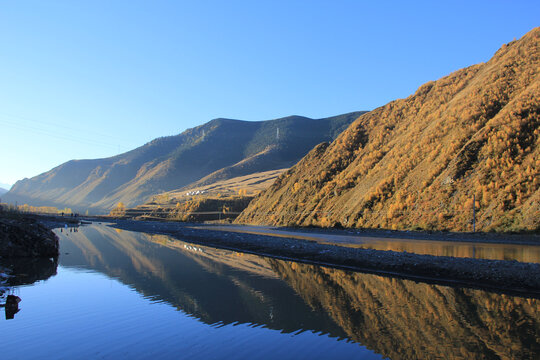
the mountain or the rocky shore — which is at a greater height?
the mountain

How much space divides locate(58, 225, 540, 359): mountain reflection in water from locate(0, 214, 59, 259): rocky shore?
548 cm

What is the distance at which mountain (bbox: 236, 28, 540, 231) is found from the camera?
39656 millimetres

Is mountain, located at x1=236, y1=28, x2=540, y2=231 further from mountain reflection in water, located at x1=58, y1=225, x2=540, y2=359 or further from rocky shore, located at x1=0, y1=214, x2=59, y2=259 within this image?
rocky shore, located at x1=0, y1=214, x2=59, y2=259

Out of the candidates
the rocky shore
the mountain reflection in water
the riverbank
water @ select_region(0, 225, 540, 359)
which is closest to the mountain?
the riverbank

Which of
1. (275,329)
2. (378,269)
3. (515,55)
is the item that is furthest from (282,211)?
(275,329)

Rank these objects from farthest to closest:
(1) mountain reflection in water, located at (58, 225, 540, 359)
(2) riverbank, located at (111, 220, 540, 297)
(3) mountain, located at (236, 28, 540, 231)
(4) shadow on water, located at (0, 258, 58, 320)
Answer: (3) mountain, located at (236, 28, 540, 231), (2) riverbank, located at (111, 220, 540, 297), (4) shadow on water, located at (0, 258, 58, 320), (1) mountain reflection in water, located at (58, 225, 540, 359)

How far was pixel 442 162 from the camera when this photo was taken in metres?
48.5

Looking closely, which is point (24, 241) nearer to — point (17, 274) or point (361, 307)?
point (17, 274)

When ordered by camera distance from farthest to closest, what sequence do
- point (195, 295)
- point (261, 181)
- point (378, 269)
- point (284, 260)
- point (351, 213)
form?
point (261, 181) → point (351, 213) → point (284, 260) → point (378, 269) → point (195, 295)

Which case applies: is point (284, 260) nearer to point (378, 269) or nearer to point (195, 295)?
point (378, 269)

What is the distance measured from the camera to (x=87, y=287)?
60.4ft

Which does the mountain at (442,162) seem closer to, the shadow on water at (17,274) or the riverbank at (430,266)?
the riverbank at (430,266)

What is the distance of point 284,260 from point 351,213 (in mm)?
29212

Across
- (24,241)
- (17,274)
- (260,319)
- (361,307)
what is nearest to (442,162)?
(361,307)
